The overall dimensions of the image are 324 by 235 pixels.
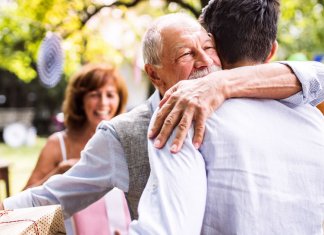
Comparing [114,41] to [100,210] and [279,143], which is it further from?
[279,143]

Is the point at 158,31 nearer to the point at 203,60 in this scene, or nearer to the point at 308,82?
the point at 203,60

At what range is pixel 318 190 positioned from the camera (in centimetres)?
130

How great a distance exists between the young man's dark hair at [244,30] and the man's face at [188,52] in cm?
4

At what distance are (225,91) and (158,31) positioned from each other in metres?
0.40

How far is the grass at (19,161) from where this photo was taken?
10.1 m

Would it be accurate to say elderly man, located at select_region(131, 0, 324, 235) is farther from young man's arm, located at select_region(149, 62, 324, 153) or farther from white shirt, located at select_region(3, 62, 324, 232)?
white shirt, located at select_region(3, 62, 324, 232)

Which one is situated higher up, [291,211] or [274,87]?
[274,87]

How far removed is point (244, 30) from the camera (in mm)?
1505

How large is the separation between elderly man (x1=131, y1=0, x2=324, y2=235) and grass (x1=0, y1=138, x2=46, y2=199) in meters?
7.83

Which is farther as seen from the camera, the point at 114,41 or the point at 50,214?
the point at 114,41

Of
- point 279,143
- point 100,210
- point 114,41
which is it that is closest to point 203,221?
point 279,143

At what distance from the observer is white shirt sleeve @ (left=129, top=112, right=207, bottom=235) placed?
1.07 m

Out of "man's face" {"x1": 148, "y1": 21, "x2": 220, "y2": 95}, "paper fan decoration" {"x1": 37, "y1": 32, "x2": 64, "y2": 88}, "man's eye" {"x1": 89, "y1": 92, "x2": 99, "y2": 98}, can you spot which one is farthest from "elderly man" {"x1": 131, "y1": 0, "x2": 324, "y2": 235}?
"paper fan decoration" {"x1": 37, "y1": 32, "x2": 64, "y2": 88}

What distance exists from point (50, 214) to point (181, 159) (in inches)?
20.0
